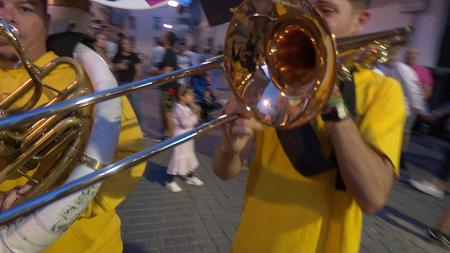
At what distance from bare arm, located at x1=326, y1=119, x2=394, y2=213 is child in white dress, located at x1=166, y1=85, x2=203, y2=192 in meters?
2.94

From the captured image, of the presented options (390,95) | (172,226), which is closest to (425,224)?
(172,226)

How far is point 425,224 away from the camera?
150 inches

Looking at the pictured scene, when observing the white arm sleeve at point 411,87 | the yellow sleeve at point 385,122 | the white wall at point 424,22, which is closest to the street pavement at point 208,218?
the white arm sleeve at point 411,87

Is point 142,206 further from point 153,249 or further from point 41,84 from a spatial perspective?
point 41,84

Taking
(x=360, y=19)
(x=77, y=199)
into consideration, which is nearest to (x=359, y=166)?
(x=360, y=19)

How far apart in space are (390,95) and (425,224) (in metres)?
3.09

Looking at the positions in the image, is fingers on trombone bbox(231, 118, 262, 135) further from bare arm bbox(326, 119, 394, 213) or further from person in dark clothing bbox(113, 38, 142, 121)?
person in dark clothing bbox(113, 38, 142, 121)

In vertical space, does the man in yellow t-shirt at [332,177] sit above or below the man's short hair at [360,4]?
below

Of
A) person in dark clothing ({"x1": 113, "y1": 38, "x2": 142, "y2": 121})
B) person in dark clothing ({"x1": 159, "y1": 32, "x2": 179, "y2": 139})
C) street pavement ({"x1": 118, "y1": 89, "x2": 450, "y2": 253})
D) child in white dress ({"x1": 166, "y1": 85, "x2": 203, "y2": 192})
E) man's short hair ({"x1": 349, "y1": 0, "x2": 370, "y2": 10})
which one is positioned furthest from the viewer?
person in dark clothing ({"x1": 113, "y1": 38, "x2": 142, "y2": 121})

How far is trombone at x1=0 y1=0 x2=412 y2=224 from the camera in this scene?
1151 mm

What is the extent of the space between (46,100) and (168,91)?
12.7 ft

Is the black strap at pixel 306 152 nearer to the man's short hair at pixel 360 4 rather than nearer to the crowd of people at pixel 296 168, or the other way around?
the crowd of people at pixel 296 168

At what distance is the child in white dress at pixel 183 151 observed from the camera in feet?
14.3

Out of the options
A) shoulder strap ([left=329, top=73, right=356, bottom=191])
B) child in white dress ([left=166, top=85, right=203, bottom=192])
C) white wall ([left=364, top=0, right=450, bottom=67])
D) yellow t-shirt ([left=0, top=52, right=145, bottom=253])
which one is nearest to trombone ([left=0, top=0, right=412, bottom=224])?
shoulder strap ([left=329, top=73, right=356, bottom=191])
